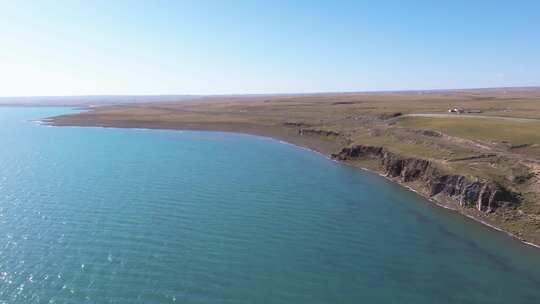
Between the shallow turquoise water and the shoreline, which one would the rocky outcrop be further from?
the shallow turquoise water

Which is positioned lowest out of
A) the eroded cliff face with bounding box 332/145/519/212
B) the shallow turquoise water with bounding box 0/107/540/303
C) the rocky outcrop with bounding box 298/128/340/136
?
the shallow turquoise water with bounding box 0/107/540/303

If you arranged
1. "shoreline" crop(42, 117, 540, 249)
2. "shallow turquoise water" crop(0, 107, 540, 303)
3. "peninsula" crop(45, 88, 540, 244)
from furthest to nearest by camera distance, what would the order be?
"peninsula" crop(45, 88, 540, 244) → "shoreline" crop(42, 117, 540, 249) → "shallow turquoise water" crop(0, 107, 540, 303)

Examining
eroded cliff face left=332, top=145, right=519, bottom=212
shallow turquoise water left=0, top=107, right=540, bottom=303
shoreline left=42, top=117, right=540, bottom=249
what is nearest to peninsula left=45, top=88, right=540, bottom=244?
eroded cliff face left=332, top=145, right=519, bottom=212

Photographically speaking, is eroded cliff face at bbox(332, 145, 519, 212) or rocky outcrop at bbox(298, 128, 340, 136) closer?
eroded cliff face at bbox(332, 145, 519, 212)

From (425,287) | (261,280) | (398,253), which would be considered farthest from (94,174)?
(425,287)

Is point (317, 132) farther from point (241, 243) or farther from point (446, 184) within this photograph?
point (241, 243)

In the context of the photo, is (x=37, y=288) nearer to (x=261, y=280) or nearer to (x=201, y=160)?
(x=261, y=280)

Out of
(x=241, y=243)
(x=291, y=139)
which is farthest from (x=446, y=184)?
(x=291, y=139)
